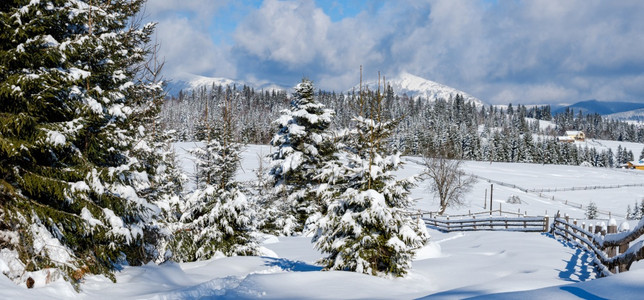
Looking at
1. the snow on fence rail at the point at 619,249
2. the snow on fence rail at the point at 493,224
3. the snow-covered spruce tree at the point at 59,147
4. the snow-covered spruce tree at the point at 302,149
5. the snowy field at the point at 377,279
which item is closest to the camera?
the snowy field at the point at 377,279

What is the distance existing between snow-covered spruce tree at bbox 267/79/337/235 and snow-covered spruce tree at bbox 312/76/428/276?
1032 centimetres

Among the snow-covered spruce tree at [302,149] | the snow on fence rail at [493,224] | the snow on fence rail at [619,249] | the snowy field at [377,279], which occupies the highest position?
the snow-covered spruce tree at [302,149]

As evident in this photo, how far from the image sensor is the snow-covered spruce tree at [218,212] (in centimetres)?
1348

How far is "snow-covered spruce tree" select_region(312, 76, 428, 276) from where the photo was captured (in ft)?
30.4

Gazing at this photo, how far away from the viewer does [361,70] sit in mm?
10227

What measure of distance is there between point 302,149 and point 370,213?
41.3ft

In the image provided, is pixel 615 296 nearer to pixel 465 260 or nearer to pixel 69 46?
pixel 69 46

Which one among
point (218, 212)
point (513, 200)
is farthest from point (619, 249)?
point (513, 200)

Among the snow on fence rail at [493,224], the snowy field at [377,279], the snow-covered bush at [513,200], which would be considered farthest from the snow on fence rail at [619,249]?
the snow-covered bush at [513,200]

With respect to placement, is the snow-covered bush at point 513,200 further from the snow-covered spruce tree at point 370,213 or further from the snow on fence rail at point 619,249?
the snow-covered spruce tree at point 370,213

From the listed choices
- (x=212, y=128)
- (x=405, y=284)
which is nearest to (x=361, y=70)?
(x=405, y=284)

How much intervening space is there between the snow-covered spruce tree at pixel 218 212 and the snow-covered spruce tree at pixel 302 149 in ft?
20.8

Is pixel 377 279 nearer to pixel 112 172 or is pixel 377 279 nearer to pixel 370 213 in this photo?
pixel 370 213

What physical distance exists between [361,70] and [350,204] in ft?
11.4
